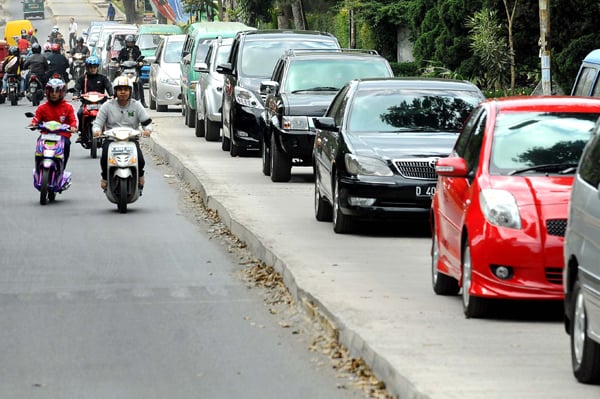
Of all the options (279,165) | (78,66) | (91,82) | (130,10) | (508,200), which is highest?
(508,200)

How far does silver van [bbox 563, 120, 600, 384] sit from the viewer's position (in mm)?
8289

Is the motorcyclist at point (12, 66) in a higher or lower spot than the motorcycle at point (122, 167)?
lower

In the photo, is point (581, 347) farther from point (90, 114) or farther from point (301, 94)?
point (90, 114)

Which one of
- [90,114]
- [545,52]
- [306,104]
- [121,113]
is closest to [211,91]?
[90,114]

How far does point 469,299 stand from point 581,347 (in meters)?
2.36

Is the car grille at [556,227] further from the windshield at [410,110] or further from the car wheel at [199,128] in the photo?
the car wheel at [199,128]

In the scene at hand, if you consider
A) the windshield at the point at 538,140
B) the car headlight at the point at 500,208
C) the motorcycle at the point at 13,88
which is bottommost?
the motorcycle at the point at 13,88

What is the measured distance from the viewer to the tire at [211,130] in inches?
1233

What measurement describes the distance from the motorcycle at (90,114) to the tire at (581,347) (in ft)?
60.4

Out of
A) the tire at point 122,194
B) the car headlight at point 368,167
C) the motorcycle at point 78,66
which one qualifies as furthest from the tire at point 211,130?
the motorcycle at point 78,66

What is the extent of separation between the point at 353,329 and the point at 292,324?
A: 4.68 feet

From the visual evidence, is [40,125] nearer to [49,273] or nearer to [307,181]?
[307,181]

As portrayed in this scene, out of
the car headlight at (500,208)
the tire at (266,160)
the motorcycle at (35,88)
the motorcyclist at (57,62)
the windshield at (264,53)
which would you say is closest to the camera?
the car headlight at (500,208)

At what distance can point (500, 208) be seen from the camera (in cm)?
1070
